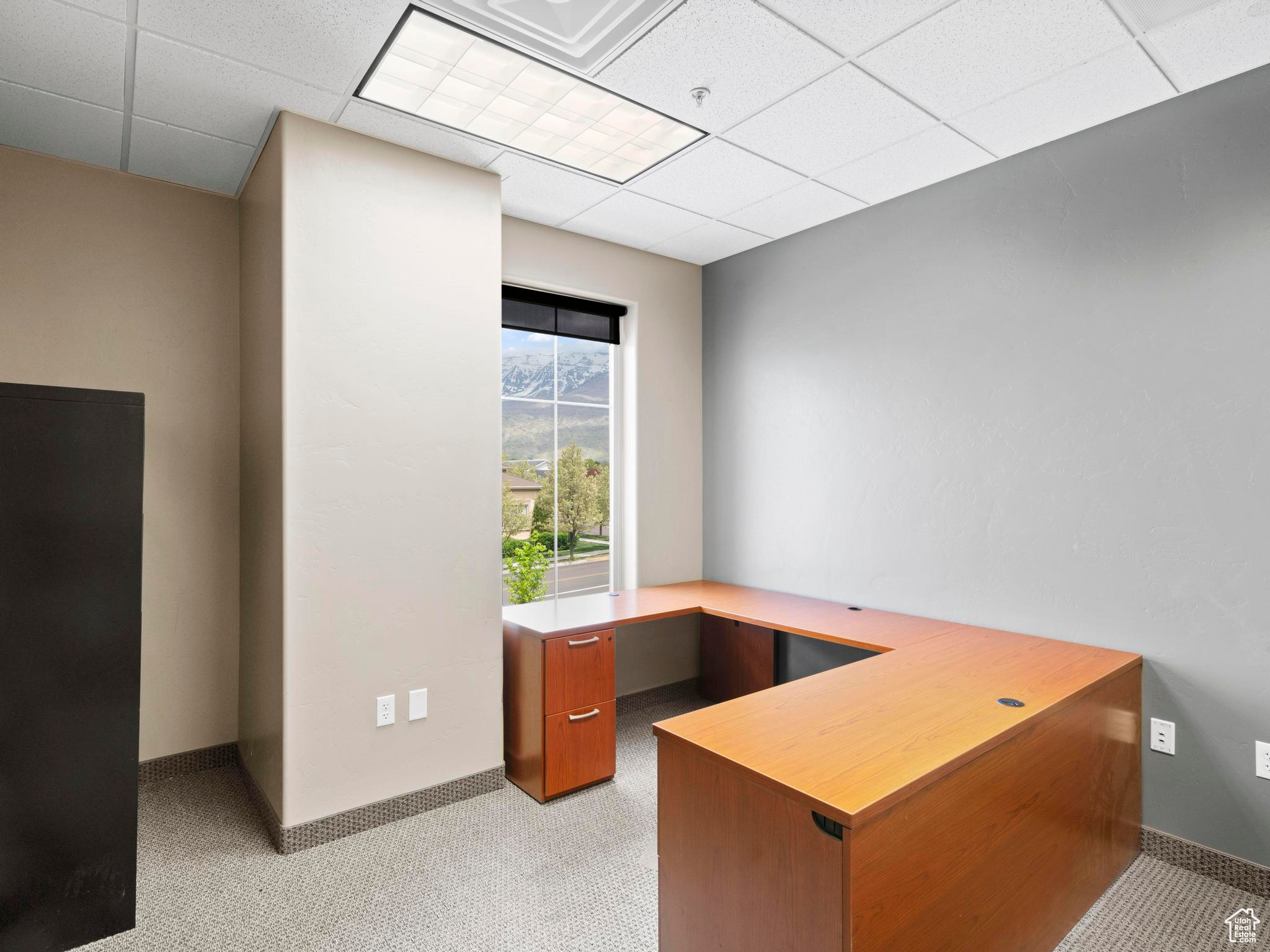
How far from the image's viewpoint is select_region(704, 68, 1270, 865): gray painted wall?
2.18m

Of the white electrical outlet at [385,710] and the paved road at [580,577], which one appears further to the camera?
the paved road at [580,577]

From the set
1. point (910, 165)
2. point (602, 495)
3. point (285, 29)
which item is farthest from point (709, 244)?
point (285, 29)

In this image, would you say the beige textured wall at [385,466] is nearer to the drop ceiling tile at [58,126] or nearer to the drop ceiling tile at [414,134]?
the drop ceiling tile at [414,134]

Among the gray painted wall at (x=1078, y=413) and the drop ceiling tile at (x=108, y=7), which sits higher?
the drop ceiling tile at (x=108, y=7)

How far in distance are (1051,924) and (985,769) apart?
0.72 metres

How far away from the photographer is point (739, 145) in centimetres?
259

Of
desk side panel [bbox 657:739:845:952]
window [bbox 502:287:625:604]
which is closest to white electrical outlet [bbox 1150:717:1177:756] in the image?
desk side panel [bbox 657:739:845:952]

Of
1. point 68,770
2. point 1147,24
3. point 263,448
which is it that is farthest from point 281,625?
point 1147,24

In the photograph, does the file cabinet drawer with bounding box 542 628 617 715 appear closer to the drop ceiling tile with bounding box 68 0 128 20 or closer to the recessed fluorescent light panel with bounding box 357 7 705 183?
the recessed fluorescent light panel with bounding box 357 7 705 183

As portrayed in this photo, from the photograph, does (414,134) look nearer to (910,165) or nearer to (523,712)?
(910,165)

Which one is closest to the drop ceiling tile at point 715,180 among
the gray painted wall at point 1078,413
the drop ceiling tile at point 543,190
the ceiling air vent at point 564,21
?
the drop ceiling tile at point 543,190

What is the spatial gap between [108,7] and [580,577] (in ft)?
9.52

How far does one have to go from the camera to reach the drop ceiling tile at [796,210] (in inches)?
120

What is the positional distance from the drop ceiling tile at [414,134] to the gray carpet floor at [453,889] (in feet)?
8.45
